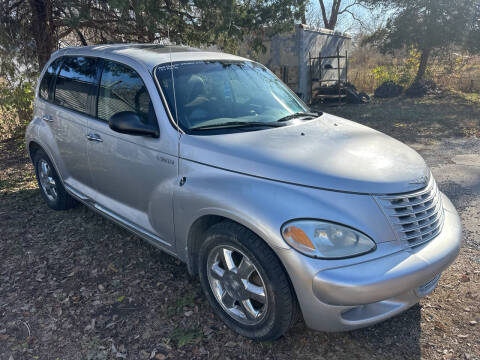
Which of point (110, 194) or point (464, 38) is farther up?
point (464, 38)

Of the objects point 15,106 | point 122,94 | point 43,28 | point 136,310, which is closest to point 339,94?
point 43,28

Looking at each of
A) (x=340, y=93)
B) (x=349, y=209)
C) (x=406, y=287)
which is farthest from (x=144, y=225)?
(x=340, y=93)

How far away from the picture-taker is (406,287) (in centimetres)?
222

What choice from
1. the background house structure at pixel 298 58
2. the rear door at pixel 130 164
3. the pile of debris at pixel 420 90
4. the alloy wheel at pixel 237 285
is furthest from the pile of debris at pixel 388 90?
the alloy wheel at pixel 237 285

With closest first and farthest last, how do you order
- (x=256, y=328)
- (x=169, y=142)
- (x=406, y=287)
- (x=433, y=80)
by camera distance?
1. (x=406, y=287)
2. (x=256, y=328)
3. (x=169, y=142)
4. (x=433, y=80)

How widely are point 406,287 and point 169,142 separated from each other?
6.08ft

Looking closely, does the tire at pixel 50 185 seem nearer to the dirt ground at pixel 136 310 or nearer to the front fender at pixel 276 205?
the dirt ground at pixel 136 310

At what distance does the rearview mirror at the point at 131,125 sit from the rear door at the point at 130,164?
7 centimetres

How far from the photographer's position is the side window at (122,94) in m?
3.21

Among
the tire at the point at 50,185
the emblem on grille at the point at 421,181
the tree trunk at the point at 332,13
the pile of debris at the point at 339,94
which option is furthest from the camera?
the tree trunk at the point at 332,13

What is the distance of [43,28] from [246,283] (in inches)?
306

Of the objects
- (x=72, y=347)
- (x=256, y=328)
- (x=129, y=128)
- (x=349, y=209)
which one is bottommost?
(x=72, y=347)

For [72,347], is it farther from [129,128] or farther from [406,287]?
[406,287]

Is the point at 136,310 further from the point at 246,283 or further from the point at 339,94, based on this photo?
the point at 339,94
